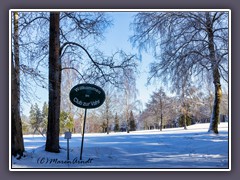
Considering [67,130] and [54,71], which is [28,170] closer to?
[67,130]

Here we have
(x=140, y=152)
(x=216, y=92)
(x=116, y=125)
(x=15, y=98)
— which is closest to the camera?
(x=15, y=98)

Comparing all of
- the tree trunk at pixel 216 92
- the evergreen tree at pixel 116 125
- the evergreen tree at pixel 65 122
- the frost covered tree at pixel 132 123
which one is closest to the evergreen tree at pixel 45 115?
the evergreen tree at pixel 65 122

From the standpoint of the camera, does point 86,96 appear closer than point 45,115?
Yes

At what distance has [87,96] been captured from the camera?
759cm

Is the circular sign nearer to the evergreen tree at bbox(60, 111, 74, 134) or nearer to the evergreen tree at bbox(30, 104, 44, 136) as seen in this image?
the evergreen tree at bbox(60, 111, 74, 134)

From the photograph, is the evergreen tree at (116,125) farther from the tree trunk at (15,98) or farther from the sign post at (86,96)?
the tree trunk at (15,98)

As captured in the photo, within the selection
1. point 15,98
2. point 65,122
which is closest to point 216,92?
point 65,122

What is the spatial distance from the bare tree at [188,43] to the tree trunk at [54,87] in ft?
5.70

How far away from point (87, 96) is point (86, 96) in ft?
0.06

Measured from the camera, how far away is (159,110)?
324 inches

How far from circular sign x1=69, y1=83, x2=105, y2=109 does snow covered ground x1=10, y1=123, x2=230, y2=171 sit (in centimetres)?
66

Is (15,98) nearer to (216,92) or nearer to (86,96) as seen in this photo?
(86,96)

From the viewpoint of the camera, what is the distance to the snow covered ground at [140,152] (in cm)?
724
